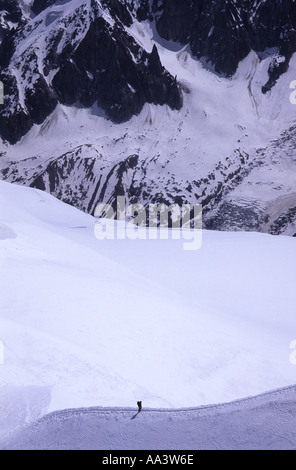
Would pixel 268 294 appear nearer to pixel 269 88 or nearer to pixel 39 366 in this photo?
pixel 39 366

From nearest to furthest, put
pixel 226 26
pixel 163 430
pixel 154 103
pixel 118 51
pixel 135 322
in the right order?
pixel 163 430 → pixel 135 322 → pixel 154 103 → pixel 118 51 → pixel 226 26

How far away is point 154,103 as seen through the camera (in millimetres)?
97938

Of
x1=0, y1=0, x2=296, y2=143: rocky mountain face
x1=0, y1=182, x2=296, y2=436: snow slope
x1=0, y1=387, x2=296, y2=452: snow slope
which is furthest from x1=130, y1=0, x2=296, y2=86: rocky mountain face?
x1=0, y1=387, x2=296, y2=452: snow slope

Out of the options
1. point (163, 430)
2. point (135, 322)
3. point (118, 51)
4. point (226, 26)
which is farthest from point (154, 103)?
point (163, 430)

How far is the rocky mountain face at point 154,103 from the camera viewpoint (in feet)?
278

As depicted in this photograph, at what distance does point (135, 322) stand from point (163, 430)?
205 inches

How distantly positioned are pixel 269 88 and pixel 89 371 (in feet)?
318

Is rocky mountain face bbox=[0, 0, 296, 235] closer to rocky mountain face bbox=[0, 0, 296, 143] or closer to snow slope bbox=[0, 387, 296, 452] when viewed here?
rocky mountain face bbox=[0, 0, 296, 143]

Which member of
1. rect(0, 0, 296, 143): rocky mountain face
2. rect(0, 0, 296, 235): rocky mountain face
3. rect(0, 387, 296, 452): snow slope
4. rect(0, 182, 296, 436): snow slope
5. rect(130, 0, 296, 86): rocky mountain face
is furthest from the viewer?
rect(130, 0, 296, 86): rocky mountain face

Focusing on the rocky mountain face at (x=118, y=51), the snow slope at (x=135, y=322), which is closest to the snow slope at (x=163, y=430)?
the snow slope at (x=135, y=322)

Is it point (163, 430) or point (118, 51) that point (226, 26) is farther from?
point (163, 430)

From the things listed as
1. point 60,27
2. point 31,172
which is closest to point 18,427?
point 31,172

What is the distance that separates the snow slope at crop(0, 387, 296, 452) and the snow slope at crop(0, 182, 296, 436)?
1.35 feet

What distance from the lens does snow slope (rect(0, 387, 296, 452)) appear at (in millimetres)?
9164
